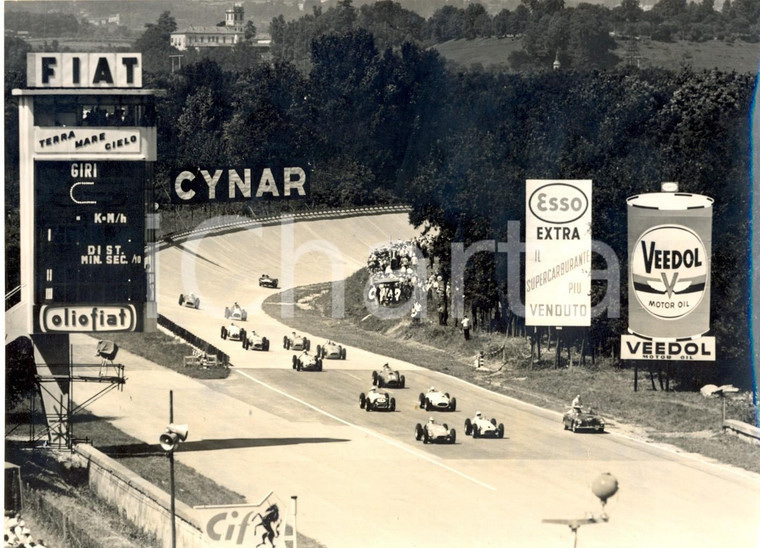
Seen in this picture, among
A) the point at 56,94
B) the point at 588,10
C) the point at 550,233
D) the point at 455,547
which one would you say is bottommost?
the point at 455,547

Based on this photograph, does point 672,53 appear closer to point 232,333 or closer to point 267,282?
point 267,282

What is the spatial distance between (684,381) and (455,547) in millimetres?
17414

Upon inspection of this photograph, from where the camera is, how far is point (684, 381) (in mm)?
49281

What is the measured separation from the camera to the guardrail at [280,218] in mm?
76625

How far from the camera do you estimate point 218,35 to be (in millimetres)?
65250

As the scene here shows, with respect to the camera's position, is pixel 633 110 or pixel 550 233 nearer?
pixel 550 233

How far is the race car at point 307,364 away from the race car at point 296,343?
130 inches

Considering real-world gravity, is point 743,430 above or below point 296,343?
below

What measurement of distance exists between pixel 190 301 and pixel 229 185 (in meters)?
28.3

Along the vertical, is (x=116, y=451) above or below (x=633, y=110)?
below

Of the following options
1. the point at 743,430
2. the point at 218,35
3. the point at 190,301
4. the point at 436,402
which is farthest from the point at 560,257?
the point at 218,35

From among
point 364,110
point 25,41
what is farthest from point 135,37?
point 364,110

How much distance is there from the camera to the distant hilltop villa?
201ft

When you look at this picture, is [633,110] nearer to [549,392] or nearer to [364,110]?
[364,110]
